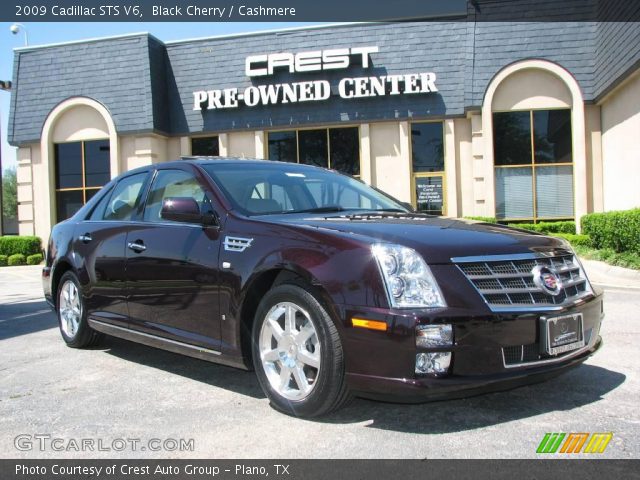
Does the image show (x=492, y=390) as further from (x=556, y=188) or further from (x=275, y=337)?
(x=556, y=188)

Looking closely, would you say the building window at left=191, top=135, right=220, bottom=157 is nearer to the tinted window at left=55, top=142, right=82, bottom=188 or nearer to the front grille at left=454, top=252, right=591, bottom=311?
the tinted window at left=55, top=142, right=82, bottom=188

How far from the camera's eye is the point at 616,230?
499 inches

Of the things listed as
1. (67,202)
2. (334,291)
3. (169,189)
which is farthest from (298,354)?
(67,202)

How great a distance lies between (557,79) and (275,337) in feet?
54.3

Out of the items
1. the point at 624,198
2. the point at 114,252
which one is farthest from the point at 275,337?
the point at 624,198

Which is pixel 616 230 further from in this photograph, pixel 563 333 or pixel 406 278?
pixel 406 278

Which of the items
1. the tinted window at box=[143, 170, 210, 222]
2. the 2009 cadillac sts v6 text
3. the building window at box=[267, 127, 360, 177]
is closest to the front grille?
the 2009 cadillac sts v6 text

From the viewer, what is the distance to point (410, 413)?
3.70 m

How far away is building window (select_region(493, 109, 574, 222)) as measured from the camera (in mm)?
17812

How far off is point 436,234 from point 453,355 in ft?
2.45

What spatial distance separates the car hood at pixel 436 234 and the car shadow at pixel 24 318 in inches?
177

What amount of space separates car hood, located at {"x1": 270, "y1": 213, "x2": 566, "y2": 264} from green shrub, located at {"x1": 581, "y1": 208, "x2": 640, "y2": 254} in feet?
29.5

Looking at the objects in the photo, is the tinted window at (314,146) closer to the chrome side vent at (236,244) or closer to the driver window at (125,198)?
the driver window at (125,198)
